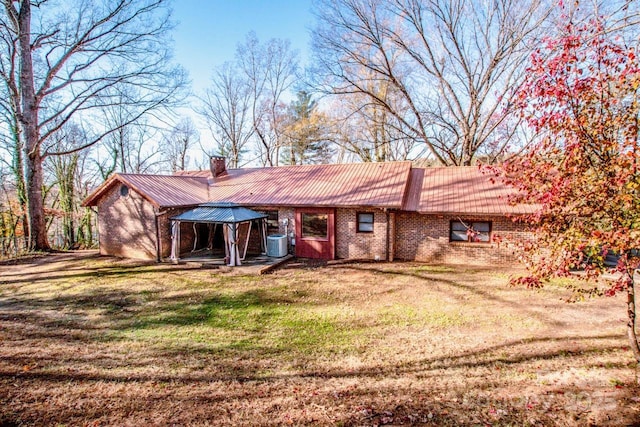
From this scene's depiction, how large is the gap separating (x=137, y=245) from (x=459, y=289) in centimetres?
1289

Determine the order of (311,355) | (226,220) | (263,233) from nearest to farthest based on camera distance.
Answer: (311,355), (226,220), (263,233)

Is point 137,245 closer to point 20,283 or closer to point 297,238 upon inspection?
point 20,283

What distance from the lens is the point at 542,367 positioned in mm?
5422

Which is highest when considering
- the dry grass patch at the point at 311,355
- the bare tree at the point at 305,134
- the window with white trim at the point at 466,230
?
the bare tree at the point at 305,134

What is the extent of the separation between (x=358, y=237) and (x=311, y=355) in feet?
27.2

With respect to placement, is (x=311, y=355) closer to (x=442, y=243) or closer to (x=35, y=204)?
(x=442, y=243)

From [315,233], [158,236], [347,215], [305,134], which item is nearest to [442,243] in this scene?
[347,215]

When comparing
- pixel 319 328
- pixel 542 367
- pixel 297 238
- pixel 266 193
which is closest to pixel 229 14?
pixel 266 193

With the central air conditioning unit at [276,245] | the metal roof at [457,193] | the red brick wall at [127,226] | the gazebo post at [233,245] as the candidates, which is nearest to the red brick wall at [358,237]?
the metal roof at [457,193]

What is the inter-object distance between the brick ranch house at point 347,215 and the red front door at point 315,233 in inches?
1.7

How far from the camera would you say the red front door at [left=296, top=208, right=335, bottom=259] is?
46.4 ft

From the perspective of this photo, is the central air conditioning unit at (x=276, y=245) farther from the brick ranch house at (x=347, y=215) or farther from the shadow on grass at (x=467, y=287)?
the shadow on grass at (x=467, y=287)

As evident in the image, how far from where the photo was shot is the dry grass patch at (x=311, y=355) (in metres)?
4.37

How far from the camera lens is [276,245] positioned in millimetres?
14102
